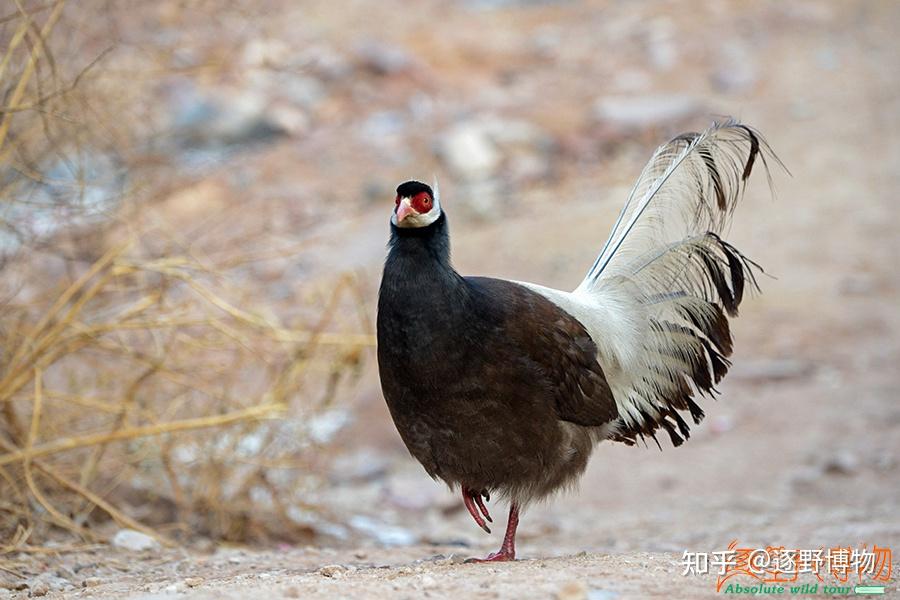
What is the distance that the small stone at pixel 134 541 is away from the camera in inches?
218

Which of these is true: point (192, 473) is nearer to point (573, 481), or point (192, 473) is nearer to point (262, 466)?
point (262, 466)

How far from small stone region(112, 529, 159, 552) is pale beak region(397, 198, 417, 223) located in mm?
2501

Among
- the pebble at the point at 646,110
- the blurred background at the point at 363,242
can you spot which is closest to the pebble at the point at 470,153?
the blurred background at the point at 363,242

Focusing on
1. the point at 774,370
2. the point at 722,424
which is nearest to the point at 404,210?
the point at 722,424

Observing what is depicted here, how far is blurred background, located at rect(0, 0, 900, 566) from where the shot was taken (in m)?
5.93

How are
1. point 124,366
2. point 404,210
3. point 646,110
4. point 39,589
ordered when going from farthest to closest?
point 646,110
point 124,366
point 39,589
point 404,210

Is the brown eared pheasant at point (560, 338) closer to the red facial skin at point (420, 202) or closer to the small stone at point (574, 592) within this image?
the red facial skin at point (420, 202)

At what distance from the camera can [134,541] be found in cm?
558

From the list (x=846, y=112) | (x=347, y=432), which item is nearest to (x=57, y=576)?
(x=347, y=432)

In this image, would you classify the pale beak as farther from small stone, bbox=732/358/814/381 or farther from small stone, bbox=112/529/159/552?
small stone, bbox=732/358/814/381

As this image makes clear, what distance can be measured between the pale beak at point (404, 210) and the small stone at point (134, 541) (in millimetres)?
2501

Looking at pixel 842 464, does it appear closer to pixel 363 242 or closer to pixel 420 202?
pixel 420 202

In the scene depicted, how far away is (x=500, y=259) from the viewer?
11742 millimetres

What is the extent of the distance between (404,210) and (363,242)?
332 inches
